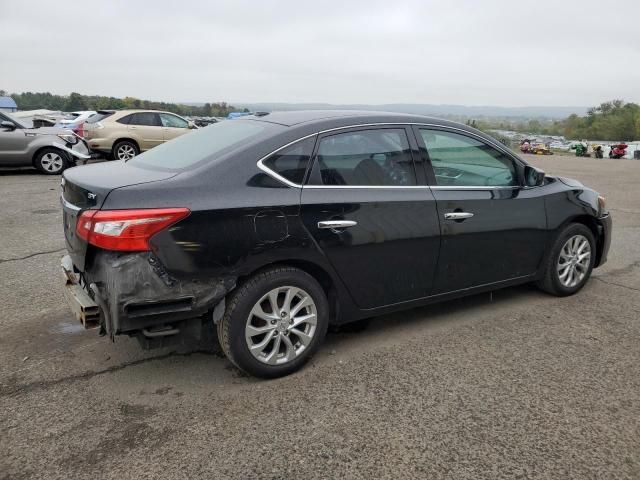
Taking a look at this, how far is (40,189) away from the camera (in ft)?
33.8

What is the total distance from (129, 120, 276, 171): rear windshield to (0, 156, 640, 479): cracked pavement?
4.15 ft

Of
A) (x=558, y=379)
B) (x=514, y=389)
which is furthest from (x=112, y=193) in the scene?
(x=558, y=379)

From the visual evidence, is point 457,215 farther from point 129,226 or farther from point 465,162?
point 129,226

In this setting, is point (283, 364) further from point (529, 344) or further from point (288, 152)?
point (529, 344)

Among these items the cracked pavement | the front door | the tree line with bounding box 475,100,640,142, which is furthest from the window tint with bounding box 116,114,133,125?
the tree line with bounding box 475,100,640,142

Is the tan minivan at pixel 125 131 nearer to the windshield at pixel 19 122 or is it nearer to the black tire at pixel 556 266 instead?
the windshield at pixel 19 122

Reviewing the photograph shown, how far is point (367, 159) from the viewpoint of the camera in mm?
3525

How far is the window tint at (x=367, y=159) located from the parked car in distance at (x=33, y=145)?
10267 millimetres

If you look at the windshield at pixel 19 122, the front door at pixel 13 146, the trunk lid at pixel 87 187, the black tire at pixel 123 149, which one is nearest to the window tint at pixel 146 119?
the black tire at pixel 123 149

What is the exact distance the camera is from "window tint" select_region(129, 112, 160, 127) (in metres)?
14.5

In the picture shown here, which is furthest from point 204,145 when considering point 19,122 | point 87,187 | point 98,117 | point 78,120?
point 78,120

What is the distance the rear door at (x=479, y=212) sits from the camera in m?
3.79

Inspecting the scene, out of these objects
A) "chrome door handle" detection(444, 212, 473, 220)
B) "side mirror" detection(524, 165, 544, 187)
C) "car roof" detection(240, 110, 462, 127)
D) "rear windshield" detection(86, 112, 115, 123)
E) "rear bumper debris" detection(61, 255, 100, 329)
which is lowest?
"rear bumper debris" detection(61, 255, 100, 329)

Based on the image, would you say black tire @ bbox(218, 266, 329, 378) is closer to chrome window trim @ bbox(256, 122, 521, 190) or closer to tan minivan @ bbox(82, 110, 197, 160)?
chrome window trim @ bbox(256, 122, 521, 190)
